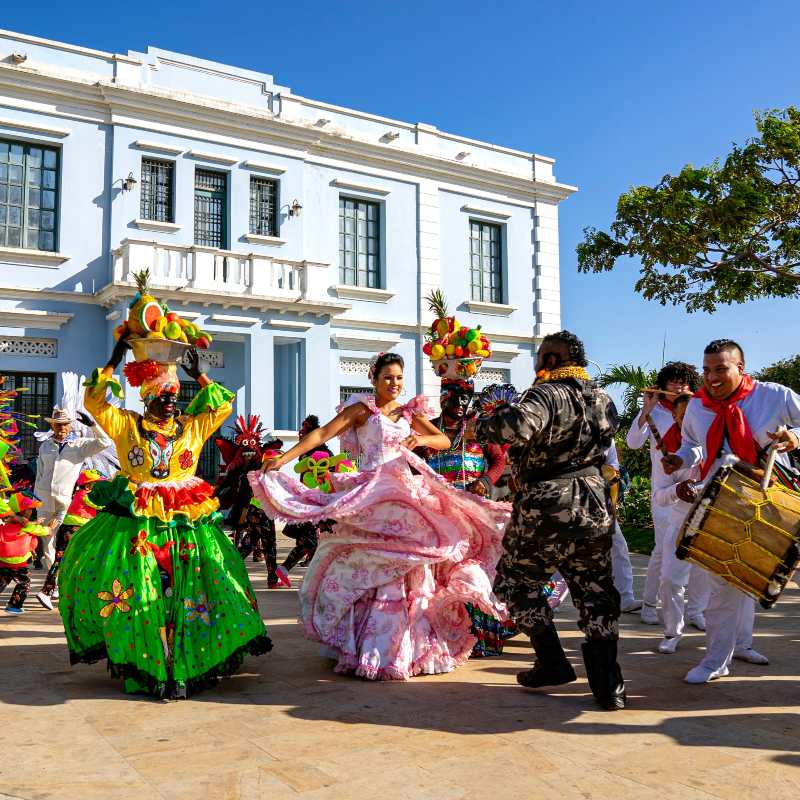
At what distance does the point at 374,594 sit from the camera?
4996 millimetres

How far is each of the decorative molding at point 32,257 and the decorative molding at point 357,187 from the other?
6.41m

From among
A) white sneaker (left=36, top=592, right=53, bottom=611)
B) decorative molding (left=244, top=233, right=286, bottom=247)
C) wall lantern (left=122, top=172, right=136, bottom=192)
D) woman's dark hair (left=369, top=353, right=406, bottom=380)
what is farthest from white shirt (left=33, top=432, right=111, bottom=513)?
decorative molding (left=244, top=233, right=286, bottom=247)

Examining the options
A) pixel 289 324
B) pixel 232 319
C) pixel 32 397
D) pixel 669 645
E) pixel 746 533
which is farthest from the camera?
pixel 289 324

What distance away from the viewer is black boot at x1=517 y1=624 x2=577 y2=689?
4.47 meters

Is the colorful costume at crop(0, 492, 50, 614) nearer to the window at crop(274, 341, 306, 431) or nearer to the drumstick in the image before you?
the drumstick

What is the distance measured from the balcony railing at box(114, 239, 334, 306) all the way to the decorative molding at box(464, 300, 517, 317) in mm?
4355

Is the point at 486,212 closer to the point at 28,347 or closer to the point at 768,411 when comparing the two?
the point at 28,347

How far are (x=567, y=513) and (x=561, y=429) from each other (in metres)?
0.42

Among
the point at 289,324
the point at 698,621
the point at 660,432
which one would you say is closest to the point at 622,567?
the point at 698,621

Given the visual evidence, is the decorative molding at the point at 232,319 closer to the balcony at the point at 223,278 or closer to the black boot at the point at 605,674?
the balcony at the point at 223,278

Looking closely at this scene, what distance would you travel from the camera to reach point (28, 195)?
52.9 ft

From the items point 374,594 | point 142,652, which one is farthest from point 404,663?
point 142,652

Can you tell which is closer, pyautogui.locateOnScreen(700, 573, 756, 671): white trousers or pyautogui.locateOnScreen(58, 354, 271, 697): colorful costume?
pyautogui.locateOnScreen(58, 354, 271, 697): colorful costume

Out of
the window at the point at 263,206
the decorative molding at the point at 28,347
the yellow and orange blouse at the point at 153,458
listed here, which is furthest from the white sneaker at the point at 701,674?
the window at the point at 263,206
